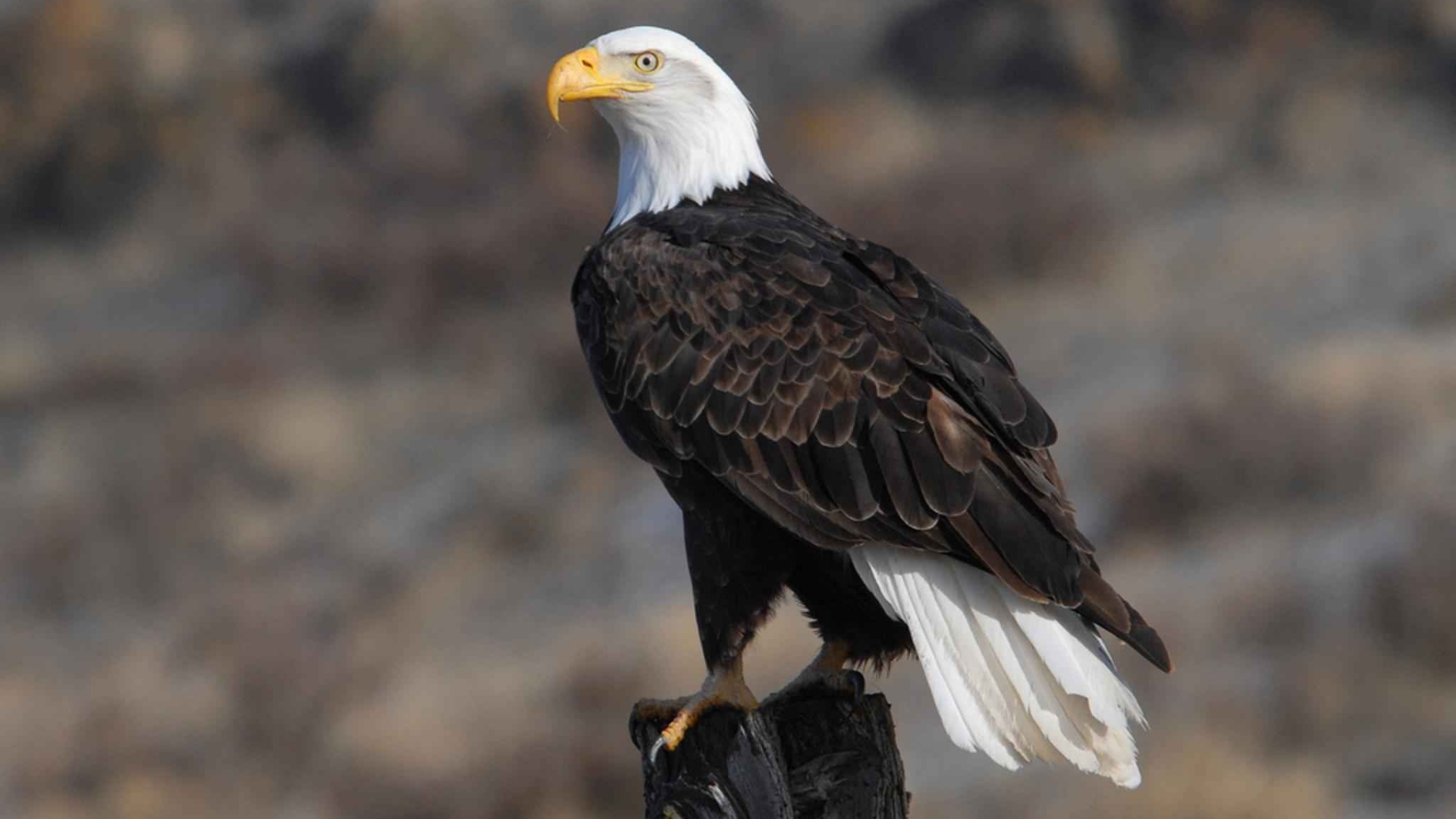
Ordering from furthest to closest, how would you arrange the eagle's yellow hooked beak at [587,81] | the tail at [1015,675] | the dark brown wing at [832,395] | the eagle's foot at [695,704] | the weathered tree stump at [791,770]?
the eagle's yellow hooked beak at [587,81] < the eagle's foot at [695,704] < the dark brown wing at [832,395] < the tail at [1015,675] < the weathered tree stump at [791,770]

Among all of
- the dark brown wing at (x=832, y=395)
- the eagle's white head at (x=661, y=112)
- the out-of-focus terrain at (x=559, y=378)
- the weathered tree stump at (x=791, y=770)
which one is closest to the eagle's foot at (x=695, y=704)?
the weathered tree stump at (x=791, y=770)

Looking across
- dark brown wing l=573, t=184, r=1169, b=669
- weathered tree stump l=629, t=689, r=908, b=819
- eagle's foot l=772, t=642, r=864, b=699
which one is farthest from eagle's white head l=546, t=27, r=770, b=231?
weathered tree stump l=629, t=689, r=908, b=819

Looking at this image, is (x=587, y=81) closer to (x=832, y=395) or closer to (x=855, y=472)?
(x=832, y=395)

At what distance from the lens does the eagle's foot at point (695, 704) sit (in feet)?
16.3

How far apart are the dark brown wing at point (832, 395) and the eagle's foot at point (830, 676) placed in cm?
50

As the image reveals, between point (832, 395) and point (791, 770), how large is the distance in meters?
0.96

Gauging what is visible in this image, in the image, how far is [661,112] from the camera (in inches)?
237

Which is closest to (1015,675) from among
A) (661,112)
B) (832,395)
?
(832,395)

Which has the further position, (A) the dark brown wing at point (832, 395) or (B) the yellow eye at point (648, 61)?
(B) the yellow eye at point (648, 61)

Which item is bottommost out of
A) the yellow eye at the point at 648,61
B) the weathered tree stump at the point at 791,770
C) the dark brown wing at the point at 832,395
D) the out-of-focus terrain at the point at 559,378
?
the weathered tree stump at the point at 791,770

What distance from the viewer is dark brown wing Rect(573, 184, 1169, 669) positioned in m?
4.71

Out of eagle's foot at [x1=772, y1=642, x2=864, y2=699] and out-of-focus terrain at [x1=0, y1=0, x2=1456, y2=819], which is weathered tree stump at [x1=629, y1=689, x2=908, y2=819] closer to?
eagle's foot at [x1=772, y1=642, x2=864, y2=699]

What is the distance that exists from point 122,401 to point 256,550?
13.0ft

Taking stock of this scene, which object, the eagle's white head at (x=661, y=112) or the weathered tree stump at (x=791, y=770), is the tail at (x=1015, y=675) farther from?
the eagle's white head at (x=661, y=112)
